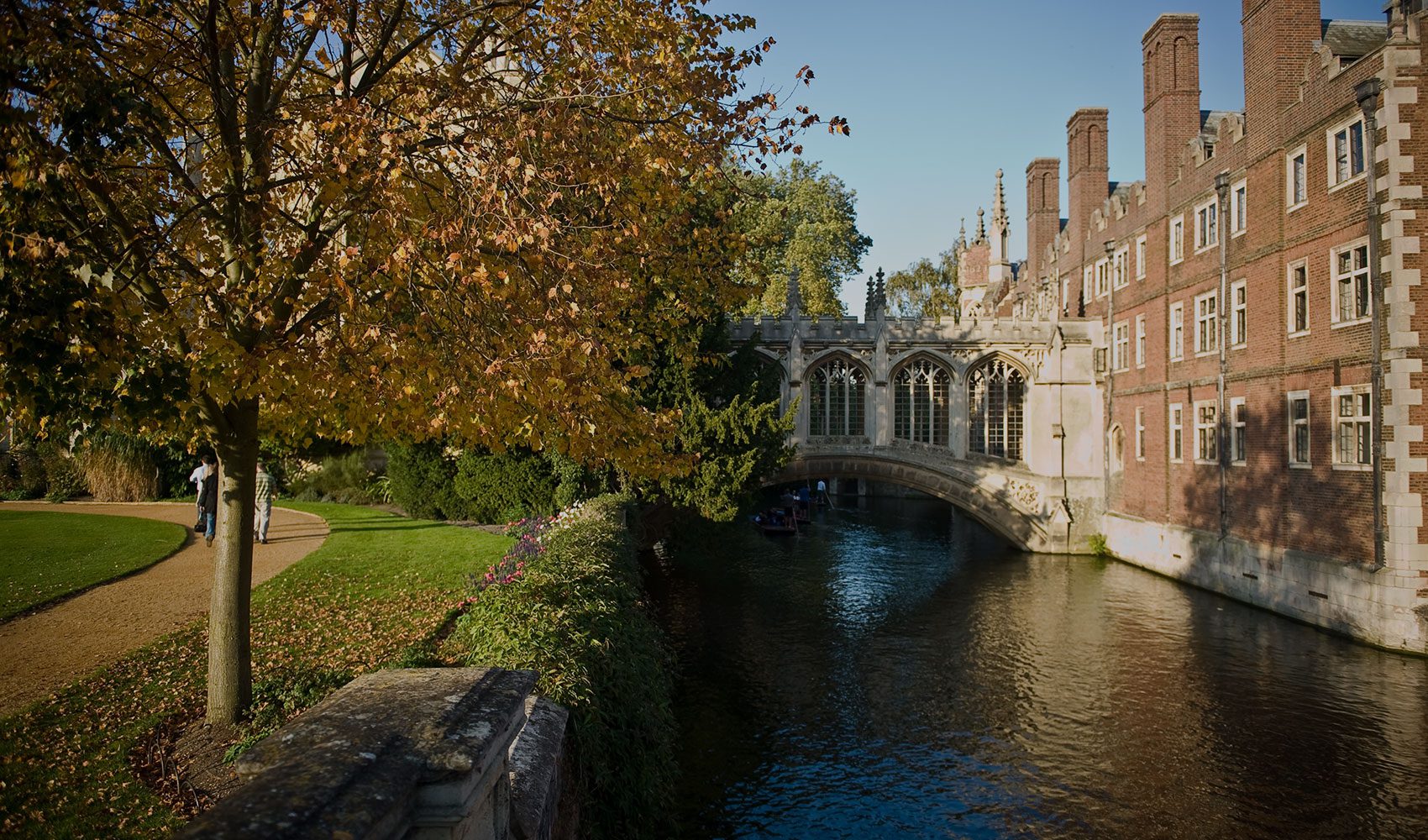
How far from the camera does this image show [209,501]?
1712 centimetres

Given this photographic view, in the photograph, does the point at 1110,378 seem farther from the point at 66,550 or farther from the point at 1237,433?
the point at 66,550

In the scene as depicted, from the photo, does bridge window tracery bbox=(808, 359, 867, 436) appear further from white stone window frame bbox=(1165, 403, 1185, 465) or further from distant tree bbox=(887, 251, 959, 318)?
distant tree bbox=(887, 251, 959, 318)

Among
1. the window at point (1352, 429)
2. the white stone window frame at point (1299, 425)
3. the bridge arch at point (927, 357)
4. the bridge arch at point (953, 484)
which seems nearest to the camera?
the window at point (1352, 429)

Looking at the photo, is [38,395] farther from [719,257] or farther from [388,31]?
[719,257]

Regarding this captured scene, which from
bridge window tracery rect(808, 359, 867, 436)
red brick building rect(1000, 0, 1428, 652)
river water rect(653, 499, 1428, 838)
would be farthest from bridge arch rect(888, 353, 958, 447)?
river water rect(653, 499, 1428, 838)

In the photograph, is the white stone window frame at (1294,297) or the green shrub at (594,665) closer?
the green shrub at (594,665)

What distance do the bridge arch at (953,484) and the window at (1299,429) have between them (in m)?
10.8

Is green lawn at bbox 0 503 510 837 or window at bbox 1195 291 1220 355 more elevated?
window at bbox 1195 291 1220 355

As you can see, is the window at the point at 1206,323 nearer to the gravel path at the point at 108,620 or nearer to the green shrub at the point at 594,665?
the green shrub at the point at 594,665

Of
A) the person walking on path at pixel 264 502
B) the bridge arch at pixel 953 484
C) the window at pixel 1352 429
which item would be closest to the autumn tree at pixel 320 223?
the person walking on path at pixel 264 502

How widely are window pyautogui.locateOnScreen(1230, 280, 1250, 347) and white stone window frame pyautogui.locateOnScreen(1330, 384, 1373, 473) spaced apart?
4.12m

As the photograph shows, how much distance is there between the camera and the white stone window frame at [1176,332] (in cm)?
2600

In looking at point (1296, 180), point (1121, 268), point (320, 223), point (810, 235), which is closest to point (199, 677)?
point (320, 223)

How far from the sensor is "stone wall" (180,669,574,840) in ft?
7.04
